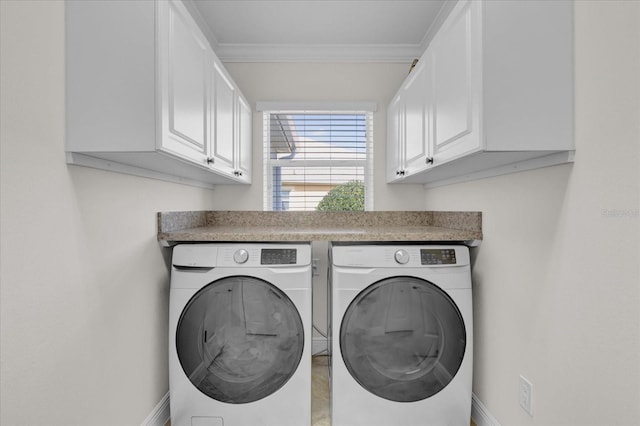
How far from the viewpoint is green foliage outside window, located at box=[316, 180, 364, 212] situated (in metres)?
2.58

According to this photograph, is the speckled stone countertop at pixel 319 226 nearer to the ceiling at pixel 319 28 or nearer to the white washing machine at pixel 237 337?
the white washing machine at pixel 237 337

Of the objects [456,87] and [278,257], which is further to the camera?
[278,257]

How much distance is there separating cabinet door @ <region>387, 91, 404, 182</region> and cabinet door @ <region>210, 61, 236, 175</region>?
111 cm

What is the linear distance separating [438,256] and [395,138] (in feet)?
3.26

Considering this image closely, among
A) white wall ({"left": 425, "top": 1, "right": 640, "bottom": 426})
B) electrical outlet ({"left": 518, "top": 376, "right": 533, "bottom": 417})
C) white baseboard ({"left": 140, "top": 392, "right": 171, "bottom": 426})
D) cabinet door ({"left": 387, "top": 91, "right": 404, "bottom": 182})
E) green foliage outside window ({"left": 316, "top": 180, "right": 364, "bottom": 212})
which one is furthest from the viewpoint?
green foliage outside window ({"left": 316, "top": 180, "right": 364, "bottom": 212})

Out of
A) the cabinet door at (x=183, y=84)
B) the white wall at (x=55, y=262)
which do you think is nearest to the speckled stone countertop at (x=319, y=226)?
the white wall at (x=55, y=262)

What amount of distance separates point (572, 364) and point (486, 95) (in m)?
0.98

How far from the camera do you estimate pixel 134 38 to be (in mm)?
1117

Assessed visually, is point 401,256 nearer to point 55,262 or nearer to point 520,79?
point 520,79

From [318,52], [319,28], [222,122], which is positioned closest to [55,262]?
[222,122]

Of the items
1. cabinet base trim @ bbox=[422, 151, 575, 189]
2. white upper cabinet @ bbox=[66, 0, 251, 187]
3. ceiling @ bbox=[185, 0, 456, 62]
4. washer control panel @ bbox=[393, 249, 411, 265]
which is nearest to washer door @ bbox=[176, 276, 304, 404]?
washer control panel @ bbox=[393, 249, 411, 265]

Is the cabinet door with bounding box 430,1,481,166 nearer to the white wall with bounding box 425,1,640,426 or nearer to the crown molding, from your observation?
the white wall with bounding box 425,1,640,426

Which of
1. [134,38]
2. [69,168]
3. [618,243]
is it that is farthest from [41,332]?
[618,243]

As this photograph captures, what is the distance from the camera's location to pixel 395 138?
2.26 m
